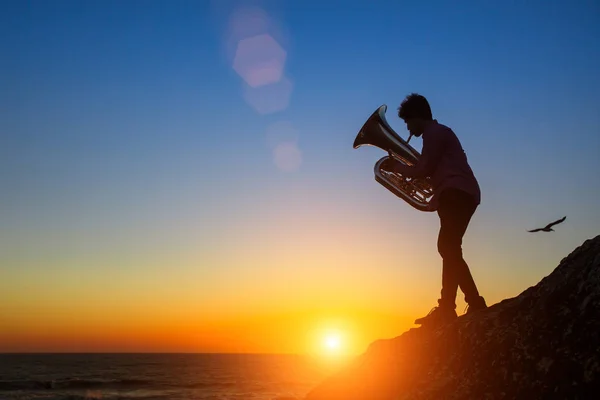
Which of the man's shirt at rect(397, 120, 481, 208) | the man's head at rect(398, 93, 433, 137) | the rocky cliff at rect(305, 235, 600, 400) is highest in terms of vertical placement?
the man's head at rect(398, 93, 433, 137)

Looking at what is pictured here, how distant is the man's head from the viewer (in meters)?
5.41

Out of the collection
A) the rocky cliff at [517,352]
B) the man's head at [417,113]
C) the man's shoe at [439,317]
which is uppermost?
the man's head at [417,113]

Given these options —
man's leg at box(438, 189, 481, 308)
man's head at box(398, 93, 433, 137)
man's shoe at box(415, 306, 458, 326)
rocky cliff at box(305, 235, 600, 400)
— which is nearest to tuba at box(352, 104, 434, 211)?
man's head at box(398, 93, 433, 137)

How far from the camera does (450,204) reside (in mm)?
5023

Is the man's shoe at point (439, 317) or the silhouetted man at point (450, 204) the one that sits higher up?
the silhouetted man at point (450, 204)

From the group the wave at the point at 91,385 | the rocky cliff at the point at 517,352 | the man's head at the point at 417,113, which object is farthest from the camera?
the wave at the point at 91,385

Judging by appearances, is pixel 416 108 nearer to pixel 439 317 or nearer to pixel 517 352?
pixel 439 317

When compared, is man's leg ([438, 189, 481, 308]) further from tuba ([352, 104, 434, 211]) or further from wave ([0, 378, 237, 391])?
wave ([0, 378, 237, 391])

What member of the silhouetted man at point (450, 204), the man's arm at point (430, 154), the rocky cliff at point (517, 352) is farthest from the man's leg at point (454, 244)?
the rocky cliff at point (517, 352)

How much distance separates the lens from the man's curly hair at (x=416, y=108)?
541cm

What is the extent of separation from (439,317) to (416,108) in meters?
2.18

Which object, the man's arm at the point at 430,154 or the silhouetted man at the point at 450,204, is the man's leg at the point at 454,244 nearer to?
the silhouetted man at the point at 450,204

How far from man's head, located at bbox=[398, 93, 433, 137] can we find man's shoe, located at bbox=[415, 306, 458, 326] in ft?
6.13

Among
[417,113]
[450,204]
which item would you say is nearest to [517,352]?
[450,204]
